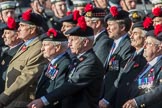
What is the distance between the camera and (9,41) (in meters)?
11.7

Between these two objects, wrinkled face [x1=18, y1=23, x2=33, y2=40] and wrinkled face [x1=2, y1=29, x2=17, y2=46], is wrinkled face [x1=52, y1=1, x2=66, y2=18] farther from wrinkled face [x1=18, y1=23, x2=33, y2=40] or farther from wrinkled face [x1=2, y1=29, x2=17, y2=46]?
wrinkled face [x1=18, y1=23, x2=33, y2=40]

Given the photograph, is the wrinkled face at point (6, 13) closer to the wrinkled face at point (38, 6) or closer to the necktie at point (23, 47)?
the wrinkled face at point (38, 6)

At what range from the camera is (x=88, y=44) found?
1033cm

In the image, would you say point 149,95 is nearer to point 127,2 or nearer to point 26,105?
point 26,105

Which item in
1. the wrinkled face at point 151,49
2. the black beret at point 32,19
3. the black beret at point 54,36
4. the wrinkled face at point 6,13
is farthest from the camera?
the wrinkled face at point 6,13

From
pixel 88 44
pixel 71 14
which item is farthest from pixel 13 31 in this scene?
pixel 88 44

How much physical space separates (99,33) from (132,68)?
47.8 inches

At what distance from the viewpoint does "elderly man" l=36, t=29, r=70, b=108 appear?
10.5 metres

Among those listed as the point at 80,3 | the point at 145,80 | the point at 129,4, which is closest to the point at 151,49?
the point at 145,80

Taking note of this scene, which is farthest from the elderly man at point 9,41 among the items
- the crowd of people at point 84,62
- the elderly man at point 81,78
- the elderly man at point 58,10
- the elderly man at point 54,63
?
the elderly man at point 58,10

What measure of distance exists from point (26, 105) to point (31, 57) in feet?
1.94

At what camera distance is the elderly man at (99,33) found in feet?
37.5

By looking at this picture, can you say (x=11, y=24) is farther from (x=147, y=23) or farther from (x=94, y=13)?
(x=147, y=23)

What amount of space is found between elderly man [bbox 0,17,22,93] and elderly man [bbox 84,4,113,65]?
993 mm
